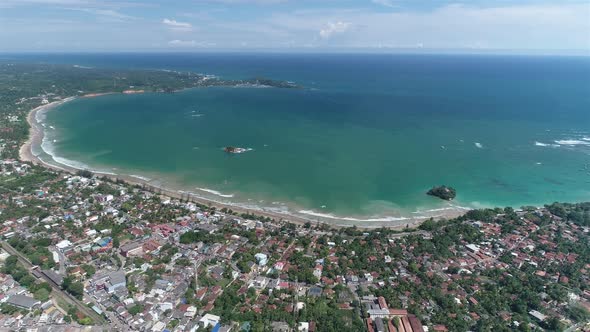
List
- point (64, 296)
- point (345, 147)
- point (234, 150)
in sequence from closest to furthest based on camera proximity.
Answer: point (64, 296) < point (234, 150) < point (345, 147)

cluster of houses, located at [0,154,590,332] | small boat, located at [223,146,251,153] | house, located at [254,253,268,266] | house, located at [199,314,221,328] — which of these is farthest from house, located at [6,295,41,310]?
small boat, located at [223,146,251,153]

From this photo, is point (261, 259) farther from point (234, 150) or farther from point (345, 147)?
point (345, 147)

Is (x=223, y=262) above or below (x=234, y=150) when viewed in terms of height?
below

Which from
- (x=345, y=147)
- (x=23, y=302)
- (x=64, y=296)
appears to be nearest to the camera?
(x=23, y=302)

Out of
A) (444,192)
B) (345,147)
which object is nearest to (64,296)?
(444,192)

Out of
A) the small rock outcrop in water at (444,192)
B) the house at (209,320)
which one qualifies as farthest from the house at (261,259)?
the small rock outcrop in water at (444,192)

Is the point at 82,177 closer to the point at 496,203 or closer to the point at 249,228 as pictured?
the point at 249,228

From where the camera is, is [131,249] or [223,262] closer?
[223,262]

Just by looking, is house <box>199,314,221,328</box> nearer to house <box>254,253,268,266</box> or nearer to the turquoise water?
house <box>254,253,268,266</box>
